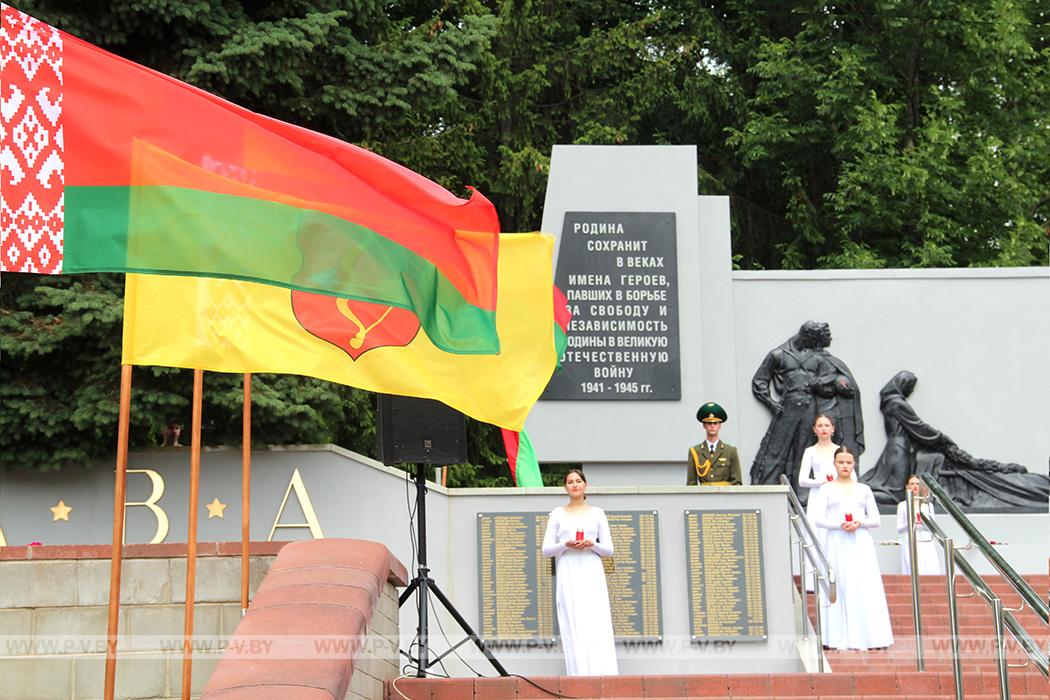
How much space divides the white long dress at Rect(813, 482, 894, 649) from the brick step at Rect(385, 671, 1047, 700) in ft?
8.31

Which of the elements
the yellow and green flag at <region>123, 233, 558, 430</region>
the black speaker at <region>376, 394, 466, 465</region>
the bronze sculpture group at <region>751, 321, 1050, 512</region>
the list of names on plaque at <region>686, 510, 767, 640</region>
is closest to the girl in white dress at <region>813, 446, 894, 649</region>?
the list of names on plaque at <region>686, 510, 767, 640</region>

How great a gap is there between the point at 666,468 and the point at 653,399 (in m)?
0.75

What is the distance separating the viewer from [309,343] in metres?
9.26

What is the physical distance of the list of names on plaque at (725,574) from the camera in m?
13.4

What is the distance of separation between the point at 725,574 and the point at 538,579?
1.51m

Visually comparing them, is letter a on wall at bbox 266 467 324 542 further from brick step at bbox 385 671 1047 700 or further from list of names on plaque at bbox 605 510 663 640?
brick step at bbox 385 671 1047 700

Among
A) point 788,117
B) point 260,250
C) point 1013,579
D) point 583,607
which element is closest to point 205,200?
point 260,250

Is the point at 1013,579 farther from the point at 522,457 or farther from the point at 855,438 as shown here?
the point at 855,438

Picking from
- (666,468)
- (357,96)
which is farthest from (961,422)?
(357,96)

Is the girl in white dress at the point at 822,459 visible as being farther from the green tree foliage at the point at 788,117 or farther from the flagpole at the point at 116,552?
the flagpole at the point at 116,552

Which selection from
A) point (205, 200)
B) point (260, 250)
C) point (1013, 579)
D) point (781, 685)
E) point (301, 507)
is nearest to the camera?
point (205, 200)

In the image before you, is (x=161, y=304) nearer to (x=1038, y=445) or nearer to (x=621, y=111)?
(x=1038, y=445)

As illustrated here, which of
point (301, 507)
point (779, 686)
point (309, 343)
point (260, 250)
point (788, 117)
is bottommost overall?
point (779, 686)

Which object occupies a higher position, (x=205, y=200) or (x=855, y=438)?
(x=205, y=200)
